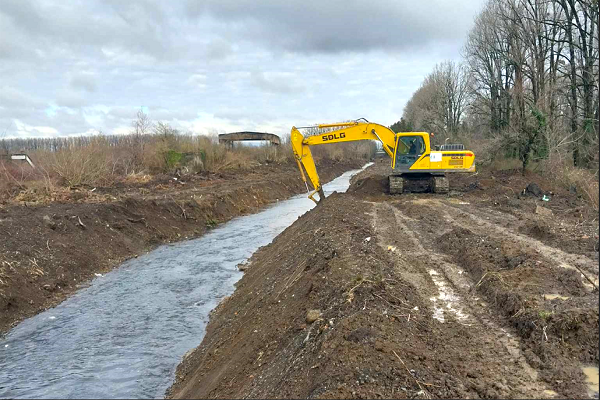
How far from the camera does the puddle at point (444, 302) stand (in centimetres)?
615

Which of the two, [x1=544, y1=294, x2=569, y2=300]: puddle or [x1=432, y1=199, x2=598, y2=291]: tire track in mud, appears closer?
[x1=544, y1=294, x2=569, y2=300]: puddle

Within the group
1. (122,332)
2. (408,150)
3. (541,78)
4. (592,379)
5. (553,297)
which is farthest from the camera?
(541,78)

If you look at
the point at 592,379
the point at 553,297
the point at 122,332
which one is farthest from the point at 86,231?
the point at 592,379

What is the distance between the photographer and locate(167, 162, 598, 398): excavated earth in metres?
4.43

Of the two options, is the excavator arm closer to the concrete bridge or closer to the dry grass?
the dry grass

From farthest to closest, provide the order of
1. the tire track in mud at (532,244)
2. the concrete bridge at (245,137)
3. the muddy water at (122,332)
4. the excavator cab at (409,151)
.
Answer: the concrete bridge at (245,137) → the excavator cab at (409,151) → the tire track in mud at (532,244) → the muddy water at (122,332)

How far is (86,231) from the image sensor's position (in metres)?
15.0

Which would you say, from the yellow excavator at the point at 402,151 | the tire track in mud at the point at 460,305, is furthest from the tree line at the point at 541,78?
the tire track in mud at the point at 460,305

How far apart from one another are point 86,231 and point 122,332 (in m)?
7.18

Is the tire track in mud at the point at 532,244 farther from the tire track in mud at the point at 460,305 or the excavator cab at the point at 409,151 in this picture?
the excavator cab at the point at 409,151

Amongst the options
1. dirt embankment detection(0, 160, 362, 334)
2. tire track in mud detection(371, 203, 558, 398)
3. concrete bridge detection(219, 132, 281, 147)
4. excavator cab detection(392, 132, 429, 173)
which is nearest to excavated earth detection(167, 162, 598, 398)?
tire track in mud detection(371, 203, 558, 398)

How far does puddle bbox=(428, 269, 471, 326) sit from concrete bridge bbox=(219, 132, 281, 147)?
3659cm

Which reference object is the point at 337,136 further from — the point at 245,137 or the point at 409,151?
the point at 245,137

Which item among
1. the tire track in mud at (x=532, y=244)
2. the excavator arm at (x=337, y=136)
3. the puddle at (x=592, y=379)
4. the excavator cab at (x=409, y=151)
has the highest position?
the excavator arm at (x=337, y=136)
